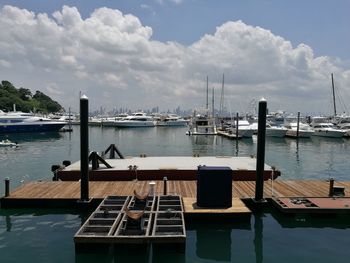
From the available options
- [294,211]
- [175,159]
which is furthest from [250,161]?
[294,211]

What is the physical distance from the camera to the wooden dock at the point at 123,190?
54.4ft

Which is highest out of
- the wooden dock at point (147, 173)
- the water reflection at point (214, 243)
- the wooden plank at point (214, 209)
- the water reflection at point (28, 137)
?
the wooden dock at point (147, 173)

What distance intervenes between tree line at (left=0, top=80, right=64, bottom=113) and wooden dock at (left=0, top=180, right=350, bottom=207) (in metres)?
118

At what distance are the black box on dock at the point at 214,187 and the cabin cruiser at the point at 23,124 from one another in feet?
261

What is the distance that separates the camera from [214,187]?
14.8 metres

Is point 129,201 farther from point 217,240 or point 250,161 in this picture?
point 250,161

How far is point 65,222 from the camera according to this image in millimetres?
15453

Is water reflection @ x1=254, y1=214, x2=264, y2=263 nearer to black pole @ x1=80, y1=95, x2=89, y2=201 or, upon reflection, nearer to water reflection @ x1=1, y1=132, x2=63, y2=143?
black pole @ x1=80, y1=95, x2=89, y2=201

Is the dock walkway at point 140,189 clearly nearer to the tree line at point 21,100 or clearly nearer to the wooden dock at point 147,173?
the wooden dock at point 147,173

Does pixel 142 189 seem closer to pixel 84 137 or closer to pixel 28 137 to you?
pixel 84 137

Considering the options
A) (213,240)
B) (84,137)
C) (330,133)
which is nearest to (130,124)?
(330,133)

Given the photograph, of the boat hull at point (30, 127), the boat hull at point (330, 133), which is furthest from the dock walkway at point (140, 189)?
the boat hull at point (30, 127)

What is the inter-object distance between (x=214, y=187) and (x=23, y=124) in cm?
8032

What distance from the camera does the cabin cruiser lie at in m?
83.9
